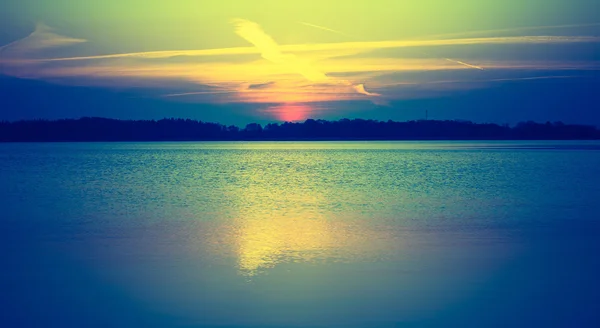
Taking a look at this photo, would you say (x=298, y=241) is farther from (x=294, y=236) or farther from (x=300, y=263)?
(x=300, y=263)

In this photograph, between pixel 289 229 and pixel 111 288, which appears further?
pixel 289 229

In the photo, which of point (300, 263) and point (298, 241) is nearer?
point (300, 263)

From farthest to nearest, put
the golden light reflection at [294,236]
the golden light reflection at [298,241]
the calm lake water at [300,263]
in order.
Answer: the golden light reflection at [294,236] < the golden light reflection at [298,241] < the calm lake water at [300,263]

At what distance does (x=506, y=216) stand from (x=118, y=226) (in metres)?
10.3

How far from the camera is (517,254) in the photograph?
41.2 ft

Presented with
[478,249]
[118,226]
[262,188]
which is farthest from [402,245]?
[262,188]

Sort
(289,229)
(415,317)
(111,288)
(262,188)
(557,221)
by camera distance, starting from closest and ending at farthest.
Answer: (415,317) → (111,288) → (289,229) → (557,221) → (262,188)

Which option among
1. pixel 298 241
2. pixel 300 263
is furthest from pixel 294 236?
pixel 300 263

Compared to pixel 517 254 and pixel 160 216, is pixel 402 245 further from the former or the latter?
pixel 160 216

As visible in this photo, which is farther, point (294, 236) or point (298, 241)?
point (294, 236)

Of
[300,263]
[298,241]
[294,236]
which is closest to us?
[300,263]

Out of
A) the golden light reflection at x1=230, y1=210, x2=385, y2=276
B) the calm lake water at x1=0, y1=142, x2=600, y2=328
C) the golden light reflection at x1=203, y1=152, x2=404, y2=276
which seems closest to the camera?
the calm lake water at x1=0, y1=142, x2=600, y2=328

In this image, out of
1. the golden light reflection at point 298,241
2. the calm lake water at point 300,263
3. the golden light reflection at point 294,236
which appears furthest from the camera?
the golden light reflection at point 294,236

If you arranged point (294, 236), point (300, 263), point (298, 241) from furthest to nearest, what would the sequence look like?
point (294, 236) < point (298, 241) < point (300, 263)
